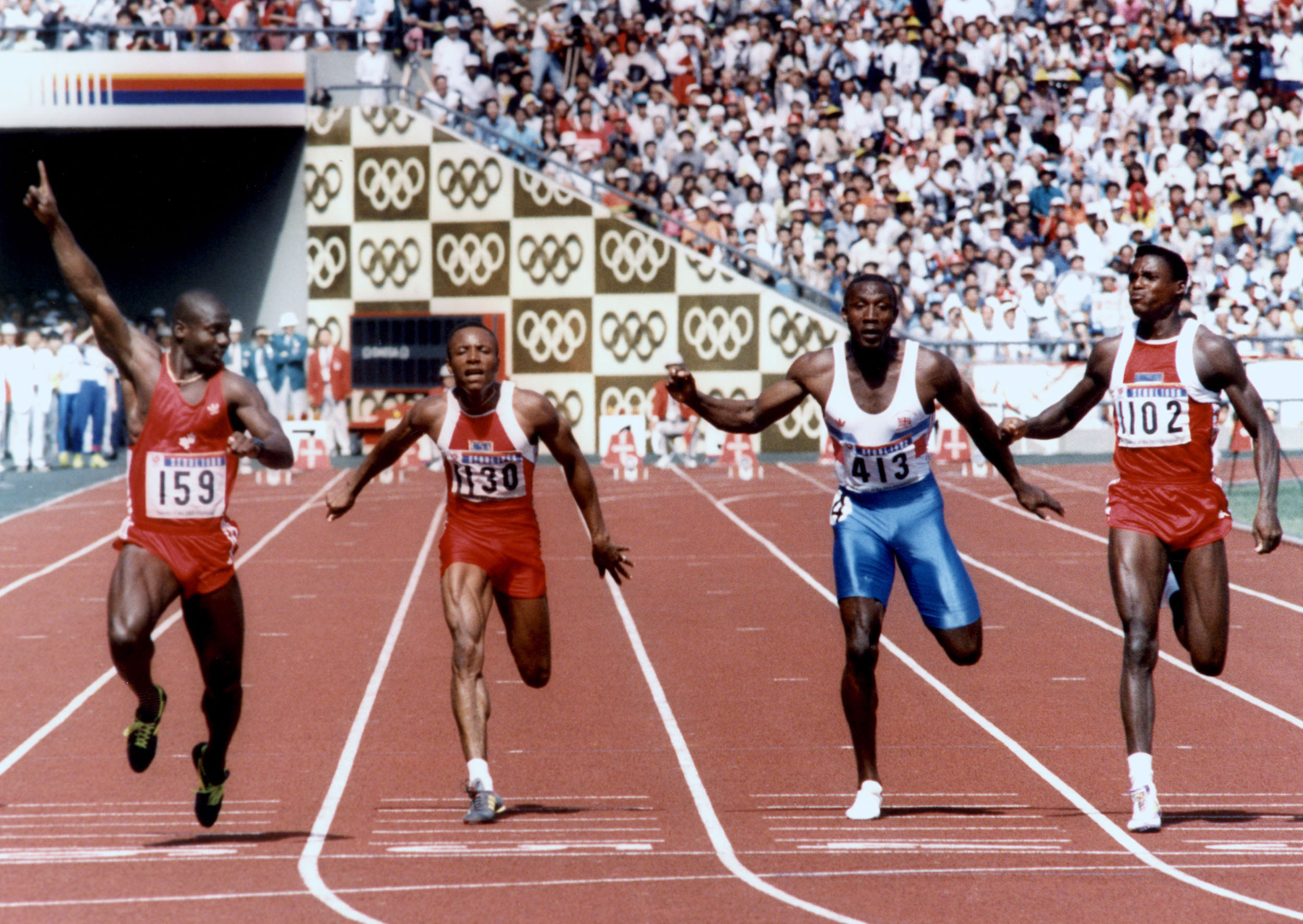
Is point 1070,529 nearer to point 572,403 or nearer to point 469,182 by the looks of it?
point 572,403

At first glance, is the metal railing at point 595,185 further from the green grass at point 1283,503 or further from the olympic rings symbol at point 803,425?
the green grass at point 1283,503

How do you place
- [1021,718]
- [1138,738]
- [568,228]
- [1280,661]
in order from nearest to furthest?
[1138,738], [1021,718], [1280,661], [568,228]

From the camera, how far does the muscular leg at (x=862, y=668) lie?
696 centimetres

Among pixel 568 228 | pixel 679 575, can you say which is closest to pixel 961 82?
pixel 568 228

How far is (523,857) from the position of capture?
20.3 ft

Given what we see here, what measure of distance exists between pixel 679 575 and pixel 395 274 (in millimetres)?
14476

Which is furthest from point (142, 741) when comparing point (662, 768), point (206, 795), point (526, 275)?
point (526, 275)

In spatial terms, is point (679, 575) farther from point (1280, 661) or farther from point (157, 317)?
point (157, 317)

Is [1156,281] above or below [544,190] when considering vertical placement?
below

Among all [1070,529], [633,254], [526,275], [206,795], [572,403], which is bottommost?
[1070,529]

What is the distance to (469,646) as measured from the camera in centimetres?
707

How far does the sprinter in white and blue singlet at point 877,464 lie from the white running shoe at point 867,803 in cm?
7

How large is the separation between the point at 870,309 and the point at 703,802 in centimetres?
198

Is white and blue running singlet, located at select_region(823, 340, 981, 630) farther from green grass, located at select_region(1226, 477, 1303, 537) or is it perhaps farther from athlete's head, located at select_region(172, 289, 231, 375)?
green grass, located at select_region(1226, 477, 1303, 537)
